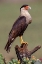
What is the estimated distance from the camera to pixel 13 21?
13680 millimetres

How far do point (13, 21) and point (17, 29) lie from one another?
7608mm

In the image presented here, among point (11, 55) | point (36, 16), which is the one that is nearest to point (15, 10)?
point (36, 16)

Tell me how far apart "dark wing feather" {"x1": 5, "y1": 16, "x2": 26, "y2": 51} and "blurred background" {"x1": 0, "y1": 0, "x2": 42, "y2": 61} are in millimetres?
3326

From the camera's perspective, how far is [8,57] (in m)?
9.52

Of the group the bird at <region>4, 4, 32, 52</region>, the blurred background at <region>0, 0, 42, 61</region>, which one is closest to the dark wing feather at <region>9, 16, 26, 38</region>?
the bird at <region>4, 4, 32, 52</region>

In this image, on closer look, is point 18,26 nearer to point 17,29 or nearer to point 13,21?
point 17,29

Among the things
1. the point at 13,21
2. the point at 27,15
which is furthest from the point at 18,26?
the point at 13,21

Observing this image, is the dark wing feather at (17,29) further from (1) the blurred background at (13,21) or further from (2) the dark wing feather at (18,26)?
(1) the blurred background at (13,21)

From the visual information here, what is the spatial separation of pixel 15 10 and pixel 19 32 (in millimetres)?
9829

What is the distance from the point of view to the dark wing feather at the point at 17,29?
5.96 meters

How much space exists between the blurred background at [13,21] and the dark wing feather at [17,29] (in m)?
3.33

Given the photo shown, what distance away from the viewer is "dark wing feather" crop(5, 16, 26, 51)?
5.96 meters

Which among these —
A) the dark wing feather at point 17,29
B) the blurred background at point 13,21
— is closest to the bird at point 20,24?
the dark wing feather at point 17,29

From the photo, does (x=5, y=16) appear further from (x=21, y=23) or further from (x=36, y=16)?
(x=21, y=23)
